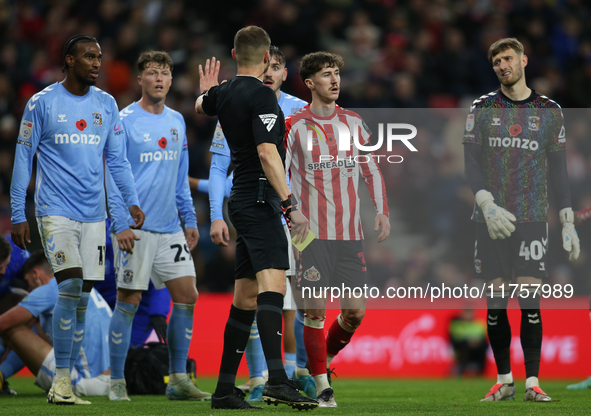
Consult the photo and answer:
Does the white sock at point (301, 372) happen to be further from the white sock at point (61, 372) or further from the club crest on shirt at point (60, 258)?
the club crest on shirt at point (60, 258)

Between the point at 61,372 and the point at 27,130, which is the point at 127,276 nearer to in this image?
the point at 61,372

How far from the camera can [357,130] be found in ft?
19.7

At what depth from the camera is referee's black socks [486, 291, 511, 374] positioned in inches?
244

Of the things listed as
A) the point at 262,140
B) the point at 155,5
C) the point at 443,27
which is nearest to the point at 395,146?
the point at 262,140

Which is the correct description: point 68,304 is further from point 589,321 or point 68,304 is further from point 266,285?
point 589,321

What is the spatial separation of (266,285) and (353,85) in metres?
9.13

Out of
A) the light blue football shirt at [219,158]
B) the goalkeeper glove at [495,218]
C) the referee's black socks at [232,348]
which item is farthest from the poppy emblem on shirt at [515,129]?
the referee's black socks at [232,348]

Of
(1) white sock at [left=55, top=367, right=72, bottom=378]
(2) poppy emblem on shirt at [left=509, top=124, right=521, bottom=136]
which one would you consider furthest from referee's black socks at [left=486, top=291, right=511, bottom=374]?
(1) white sock at [left=55, top=367, right=72, bottom=378]

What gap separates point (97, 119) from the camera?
6098 millimetres

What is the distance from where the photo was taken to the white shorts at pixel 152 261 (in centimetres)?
645

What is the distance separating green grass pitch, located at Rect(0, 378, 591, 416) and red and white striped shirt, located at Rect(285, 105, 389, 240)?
4.36 ft

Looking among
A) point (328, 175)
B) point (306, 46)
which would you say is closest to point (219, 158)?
point (328, 175)

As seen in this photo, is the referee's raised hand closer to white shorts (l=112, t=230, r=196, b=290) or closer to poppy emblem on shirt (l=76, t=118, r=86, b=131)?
white shorts (l=112, t=230, r=196, b=290)

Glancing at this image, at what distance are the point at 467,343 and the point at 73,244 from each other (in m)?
5.87
